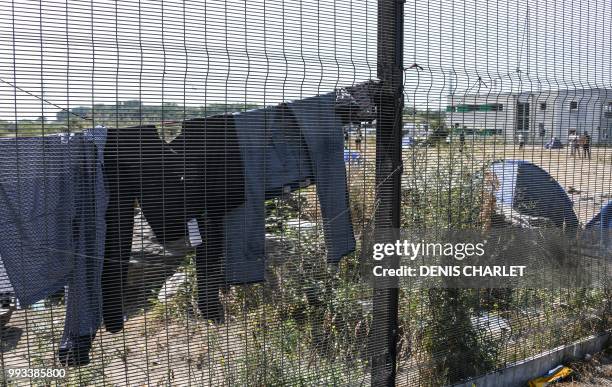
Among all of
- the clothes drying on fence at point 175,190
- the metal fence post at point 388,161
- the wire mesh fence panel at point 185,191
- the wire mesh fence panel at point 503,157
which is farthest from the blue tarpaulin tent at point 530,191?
the clothes drying on fence at point 175,190

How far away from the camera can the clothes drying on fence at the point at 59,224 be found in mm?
2701

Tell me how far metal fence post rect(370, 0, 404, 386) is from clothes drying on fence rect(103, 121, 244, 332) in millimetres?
989

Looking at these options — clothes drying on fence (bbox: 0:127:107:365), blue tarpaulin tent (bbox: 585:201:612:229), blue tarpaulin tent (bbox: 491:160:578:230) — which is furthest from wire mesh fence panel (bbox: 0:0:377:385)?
blue tarpaulin tent (bbox: 585:201:612:229)

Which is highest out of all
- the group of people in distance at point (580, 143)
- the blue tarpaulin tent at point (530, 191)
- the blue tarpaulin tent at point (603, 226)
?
the group of people in distance at point (580, 143)

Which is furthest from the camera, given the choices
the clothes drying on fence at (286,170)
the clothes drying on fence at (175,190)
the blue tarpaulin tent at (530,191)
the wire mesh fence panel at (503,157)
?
the blue tarpaulin tent at (530,191)

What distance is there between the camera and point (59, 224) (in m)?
2.81

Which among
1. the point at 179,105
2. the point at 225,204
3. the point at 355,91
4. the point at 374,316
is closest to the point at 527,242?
the point at 374,316

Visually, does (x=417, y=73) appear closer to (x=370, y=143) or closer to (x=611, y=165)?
(x=370, y=143)

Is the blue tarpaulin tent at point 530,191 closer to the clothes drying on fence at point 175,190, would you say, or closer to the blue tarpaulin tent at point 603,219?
A: the blue tarpaulin tent at point 603,219

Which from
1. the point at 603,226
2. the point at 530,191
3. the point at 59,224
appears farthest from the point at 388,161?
the point at 603,226

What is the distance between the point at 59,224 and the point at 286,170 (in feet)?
4.18

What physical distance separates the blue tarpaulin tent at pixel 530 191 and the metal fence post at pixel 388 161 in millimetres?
1056

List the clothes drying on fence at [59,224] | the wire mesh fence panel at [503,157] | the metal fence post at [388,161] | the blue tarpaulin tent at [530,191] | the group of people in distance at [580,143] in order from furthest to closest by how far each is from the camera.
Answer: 1. the group of people in distance at [580,143]
2. the blue tarpaulin tent at [530,191]
3. the wire mesh fence panel at [503,157]
4. the metal fence post at [388,161]
5. the clothes drying on fence at [59,224]

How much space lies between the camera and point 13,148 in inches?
105
